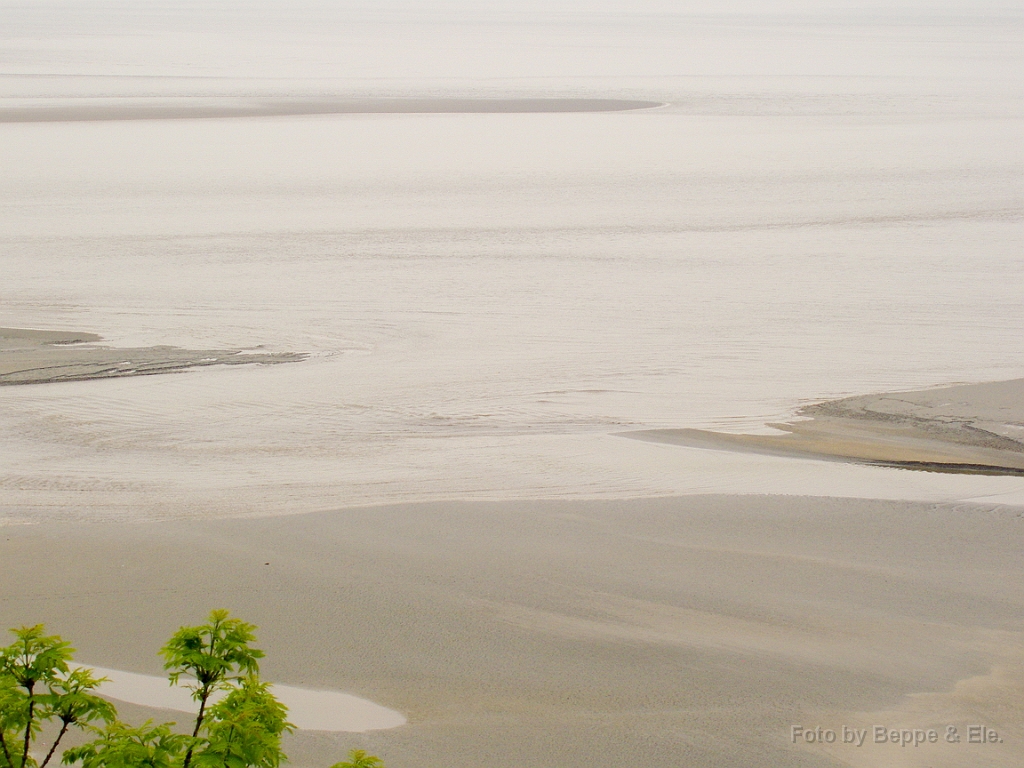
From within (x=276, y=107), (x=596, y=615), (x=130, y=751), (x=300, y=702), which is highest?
(x=276, y=107)

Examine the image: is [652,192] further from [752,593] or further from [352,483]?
[752,593]

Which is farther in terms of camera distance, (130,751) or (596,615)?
(596,615)

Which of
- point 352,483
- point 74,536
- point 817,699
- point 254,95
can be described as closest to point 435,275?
point 352,483

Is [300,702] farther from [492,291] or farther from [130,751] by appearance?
[492,291]

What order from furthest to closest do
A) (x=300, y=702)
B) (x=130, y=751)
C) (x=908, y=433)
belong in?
(x=908, y=433) < (x=300, y=702) < (x=130, y=751)

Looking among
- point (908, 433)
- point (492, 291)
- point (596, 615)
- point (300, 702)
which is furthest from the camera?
point (492, 291)

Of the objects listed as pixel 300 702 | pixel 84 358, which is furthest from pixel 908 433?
pixel 84 358

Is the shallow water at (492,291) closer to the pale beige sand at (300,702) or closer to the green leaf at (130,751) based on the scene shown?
the pale beige sand at (300,702)
